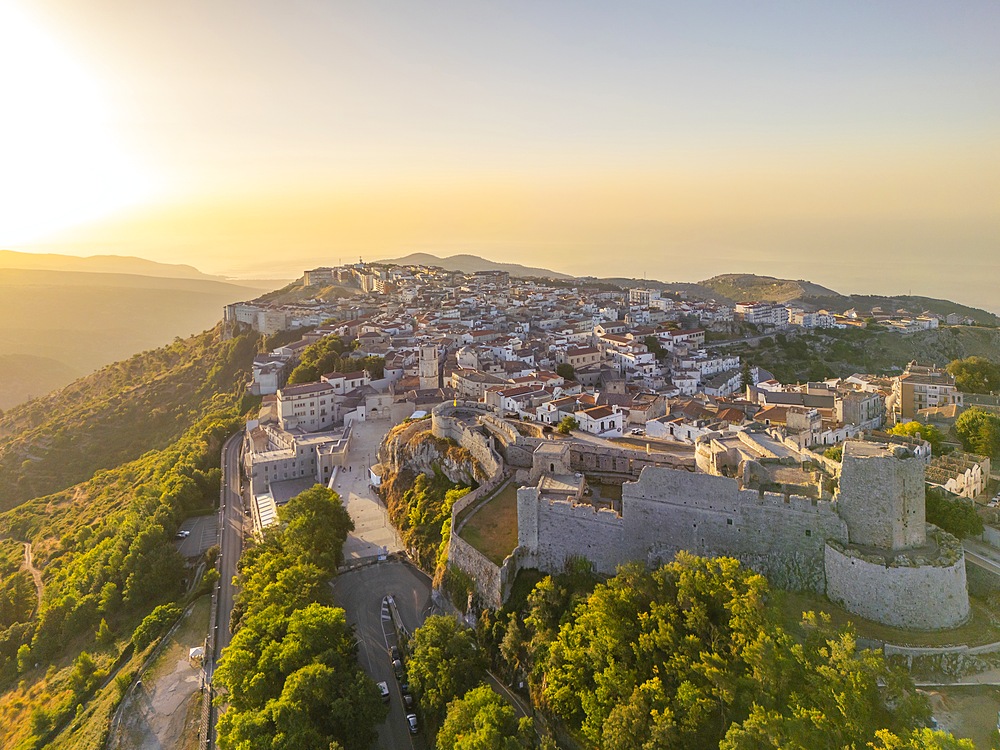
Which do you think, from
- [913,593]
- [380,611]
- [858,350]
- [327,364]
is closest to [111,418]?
[327,364]

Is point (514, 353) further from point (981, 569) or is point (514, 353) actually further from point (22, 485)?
point (22, 485)

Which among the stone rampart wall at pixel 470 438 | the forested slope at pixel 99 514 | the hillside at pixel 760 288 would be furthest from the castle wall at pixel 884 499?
the hillside at pixel 760 288

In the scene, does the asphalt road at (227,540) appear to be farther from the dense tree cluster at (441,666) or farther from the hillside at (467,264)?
the hillside at (467,264)

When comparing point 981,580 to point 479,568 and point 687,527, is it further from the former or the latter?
point 479,568

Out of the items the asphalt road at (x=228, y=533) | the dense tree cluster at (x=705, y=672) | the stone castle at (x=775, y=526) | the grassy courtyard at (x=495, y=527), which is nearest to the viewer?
the dense tree cluster at (x=705, y=672)

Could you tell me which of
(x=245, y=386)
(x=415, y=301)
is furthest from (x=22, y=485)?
(x=415, y=301)

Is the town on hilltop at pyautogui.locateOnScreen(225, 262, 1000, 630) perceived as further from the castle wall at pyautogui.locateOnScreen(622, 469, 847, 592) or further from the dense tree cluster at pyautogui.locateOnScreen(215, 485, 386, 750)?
the dense tree cluster at pyautogui.locateOnScreen(215, 485, 386, 750)

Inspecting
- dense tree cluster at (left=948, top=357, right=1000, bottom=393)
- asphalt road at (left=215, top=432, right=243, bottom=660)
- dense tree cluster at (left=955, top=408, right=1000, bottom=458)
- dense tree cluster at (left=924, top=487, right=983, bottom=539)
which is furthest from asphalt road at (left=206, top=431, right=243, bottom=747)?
dense tree cluster at (left=948, top=357, right=1000, bottom=393)
